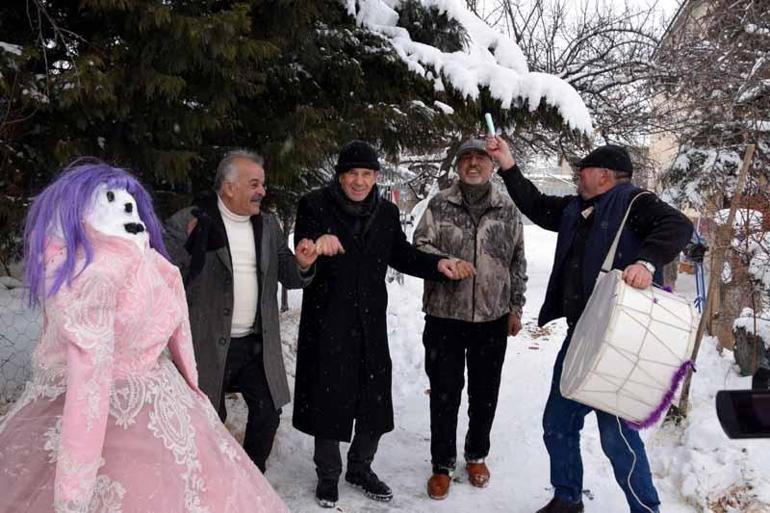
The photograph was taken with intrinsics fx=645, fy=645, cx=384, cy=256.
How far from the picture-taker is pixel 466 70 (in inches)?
179

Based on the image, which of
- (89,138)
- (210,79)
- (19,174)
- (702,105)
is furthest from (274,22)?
(702,105)

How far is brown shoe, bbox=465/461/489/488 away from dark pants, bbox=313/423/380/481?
65 cm

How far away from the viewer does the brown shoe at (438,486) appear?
3801mm

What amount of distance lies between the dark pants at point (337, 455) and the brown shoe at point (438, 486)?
0.39m

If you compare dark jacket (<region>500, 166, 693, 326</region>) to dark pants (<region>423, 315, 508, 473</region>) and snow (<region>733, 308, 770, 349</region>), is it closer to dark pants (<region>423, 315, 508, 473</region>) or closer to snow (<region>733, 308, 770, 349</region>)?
dark pants (<region>423, 315, 508, 473</region>)

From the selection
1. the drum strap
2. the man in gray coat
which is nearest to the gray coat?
the man in gray coat

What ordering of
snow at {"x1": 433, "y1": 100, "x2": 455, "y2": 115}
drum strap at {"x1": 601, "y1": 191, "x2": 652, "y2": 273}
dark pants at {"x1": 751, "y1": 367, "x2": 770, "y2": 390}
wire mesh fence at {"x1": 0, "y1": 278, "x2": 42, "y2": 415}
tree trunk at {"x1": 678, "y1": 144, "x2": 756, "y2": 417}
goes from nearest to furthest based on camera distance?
1. dark pants at {"x1": 751, "y1": 367, "x2": 770, "y2": 390}
2. drum strap at {"x1": 601, "y1": 191, "x2": 652, "y2": 273}
3. snow at {"x1": 433, "y1": 100, "x2": 455, "y2": 115}
4. tree trunk at {"x1": 678, "y1": 144, "x2": 756, "y2": 417}
5. wire mesh fence at {"x1": 0, "y1": 278, "x2": 42, "y2": 415}

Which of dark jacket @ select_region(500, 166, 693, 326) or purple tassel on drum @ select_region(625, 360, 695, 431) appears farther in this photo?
dark jacket @ select_region(500, 166, 693, 326)

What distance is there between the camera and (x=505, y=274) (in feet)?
12.7

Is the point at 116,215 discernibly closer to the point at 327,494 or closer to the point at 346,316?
the point at 346,316

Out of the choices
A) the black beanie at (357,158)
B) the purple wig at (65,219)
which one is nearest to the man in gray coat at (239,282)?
the black beanie at (357,158)

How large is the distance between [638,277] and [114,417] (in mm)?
2140

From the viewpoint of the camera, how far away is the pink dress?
6.18ft

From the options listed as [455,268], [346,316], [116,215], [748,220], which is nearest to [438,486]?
[346,316]
